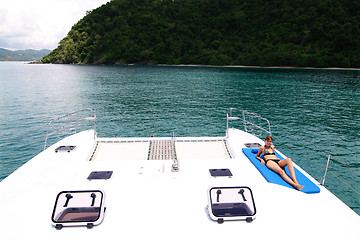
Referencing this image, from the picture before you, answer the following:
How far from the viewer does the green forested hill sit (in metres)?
101

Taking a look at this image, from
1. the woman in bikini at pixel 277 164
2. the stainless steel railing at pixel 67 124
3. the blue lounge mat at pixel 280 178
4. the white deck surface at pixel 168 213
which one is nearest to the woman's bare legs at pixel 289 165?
the woman in bikini at pixel 277 164

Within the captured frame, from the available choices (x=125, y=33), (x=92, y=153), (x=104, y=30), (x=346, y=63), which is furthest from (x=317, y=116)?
(x=104, y=30)

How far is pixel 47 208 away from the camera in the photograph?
3742 millimetres

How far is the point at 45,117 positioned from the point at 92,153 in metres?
16.8

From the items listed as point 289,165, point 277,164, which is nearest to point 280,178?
point 289,165

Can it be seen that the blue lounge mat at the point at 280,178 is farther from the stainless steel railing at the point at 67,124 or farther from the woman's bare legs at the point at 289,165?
the stainless steel railing at the point at 67,124

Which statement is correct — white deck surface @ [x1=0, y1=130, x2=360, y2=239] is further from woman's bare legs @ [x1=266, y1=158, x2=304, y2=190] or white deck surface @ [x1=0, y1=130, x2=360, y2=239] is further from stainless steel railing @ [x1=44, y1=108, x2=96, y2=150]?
stainless steel railing @ [x1=44, y1=108, x2=96, y2=150]

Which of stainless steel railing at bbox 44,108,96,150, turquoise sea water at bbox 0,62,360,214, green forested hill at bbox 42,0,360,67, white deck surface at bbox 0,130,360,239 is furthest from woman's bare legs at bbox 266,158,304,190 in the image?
green forested hill at bbox 42,0,360,67

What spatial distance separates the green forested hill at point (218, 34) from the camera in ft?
330

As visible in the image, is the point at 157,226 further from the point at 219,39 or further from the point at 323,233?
the point at 219,39

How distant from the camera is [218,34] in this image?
135125 millimetres

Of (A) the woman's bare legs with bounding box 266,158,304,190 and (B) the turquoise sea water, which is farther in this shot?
(B) the turquoise sea water

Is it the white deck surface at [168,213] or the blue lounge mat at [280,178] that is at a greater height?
the white deck surface at [168,213]

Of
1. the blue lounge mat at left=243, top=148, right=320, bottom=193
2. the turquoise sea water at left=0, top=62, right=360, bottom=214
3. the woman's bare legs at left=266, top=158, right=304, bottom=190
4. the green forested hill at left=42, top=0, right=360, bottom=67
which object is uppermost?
the green forested hill at left=42, top=0, right=360, bottom=67
